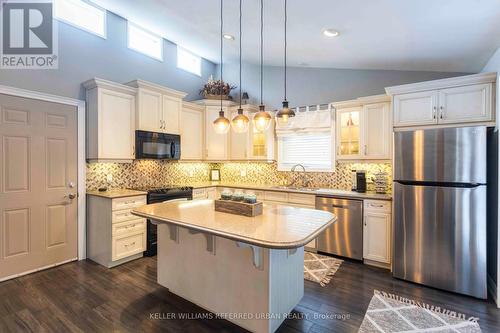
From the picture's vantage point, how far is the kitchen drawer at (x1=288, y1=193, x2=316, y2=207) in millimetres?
3904

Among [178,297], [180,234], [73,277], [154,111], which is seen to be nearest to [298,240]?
[180,234]

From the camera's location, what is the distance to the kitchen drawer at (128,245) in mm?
3410

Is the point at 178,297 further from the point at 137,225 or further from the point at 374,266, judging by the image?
the point at 374,266

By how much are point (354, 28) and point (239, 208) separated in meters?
2.30

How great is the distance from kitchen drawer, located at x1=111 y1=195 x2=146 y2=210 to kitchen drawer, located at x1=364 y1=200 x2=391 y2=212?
10.4 ft

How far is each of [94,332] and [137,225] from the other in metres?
1.68

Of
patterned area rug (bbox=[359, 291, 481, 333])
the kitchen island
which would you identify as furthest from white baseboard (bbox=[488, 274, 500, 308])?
the kitchen island

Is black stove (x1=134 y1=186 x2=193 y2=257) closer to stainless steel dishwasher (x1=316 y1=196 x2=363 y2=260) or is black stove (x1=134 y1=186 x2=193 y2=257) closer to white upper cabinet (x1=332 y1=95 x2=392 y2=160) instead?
stainless steel dishwasher (x1=316 y1=196 x2=363 y2=260)

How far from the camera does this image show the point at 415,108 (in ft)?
10.2

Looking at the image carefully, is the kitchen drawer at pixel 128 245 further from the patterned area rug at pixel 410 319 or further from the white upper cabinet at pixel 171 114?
the patterned area rug at pixel 410 319

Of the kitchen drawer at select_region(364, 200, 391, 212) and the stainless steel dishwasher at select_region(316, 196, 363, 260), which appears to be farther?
the stainless steel dishwasher at select_region(316, 196, 363, 260)

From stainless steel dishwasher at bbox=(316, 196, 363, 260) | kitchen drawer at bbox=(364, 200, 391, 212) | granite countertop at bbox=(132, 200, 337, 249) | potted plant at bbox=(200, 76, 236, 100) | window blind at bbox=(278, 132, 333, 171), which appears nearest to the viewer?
granite countertop at bbox=(132, 200, 337, 249)

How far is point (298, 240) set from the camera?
160cm

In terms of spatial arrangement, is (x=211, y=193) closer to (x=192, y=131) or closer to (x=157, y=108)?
(x=192, y=131)
